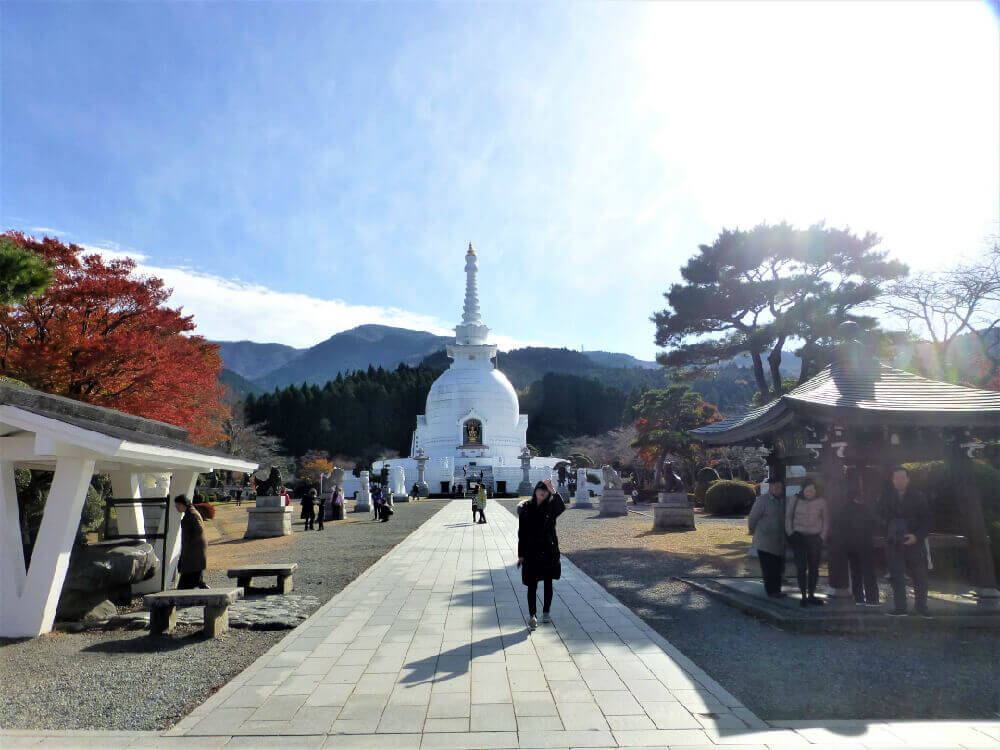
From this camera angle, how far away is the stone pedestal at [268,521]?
20062 millimetres

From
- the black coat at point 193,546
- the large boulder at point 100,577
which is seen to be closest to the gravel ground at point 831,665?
the black coat at point 193,546

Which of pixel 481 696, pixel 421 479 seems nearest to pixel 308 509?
pixel 481 696

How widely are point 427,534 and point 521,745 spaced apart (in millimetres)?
15212

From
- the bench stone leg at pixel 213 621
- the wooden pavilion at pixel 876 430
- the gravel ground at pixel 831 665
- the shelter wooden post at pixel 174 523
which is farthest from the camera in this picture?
the shelter wooden post at pixel 174 523

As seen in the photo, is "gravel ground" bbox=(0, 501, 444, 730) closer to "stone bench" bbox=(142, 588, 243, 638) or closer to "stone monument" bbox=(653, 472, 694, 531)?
"stone bench" bbox=(142, 588, 243, 638)

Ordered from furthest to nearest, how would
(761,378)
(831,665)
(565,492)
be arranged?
(565,492), (761,378), (831,665)

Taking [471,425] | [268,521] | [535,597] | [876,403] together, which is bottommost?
[535,597]

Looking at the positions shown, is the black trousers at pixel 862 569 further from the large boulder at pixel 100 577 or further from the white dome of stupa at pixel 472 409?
the white dome of stupa at pixel 472 409

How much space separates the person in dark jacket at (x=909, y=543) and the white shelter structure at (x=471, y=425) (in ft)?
134

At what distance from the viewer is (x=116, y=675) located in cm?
584

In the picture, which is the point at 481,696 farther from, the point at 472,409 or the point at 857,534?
the point at 472,409

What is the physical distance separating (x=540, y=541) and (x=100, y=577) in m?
5.73

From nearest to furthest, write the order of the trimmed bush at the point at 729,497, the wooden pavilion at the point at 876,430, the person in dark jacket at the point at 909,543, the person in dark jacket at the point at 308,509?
the person in dark jacket at the point at 909,543, the wooden pavilion at the point at 876,430, the person in dark jacket at the point at 308,509, the trimmed bush at the point at 729,497

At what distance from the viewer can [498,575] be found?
37.6 ft
